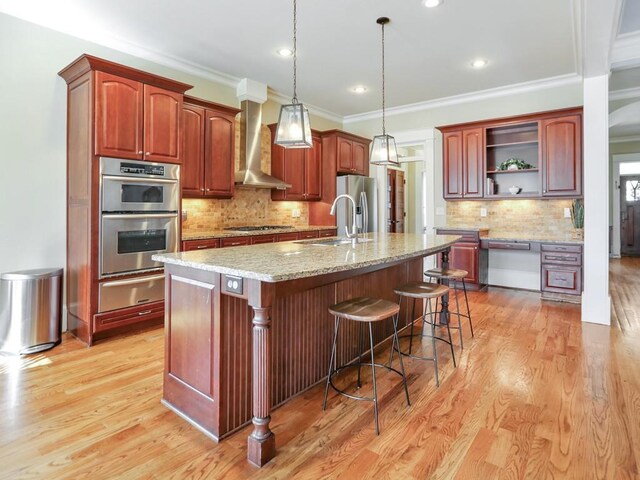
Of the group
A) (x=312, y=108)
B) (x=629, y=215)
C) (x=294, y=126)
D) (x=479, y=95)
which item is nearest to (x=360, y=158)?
(x=312, y=108)

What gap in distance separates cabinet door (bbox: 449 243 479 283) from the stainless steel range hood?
279 cm

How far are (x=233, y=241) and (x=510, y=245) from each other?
3684 mm

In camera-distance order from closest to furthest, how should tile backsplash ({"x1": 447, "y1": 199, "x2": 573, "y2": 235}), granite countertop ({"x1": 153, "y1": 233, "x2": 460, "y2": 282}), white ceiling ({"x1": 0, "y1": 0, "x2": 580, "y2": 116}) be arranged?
granite countertop ({"x1": 153, "y1": 233, "x2": 460, "y2": 282}) → white ceiling ({"x1": 0, "y1": 0, "x2": 580, "y2": 116}) → tile backsplash ({"x1": 447, "y1": 199, "x2": 573, "y2": 235})

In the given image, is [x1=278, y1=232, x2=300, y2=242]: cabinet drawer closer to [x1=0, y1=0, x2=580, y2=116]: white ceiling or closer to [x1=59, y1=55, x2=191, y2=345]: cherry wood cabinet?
[x1=59, y1=55, x2=191, y2=345]: cherry wood cabinet

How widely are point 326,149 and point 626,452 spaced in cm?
532

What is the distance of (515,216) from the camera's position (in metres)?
5.58

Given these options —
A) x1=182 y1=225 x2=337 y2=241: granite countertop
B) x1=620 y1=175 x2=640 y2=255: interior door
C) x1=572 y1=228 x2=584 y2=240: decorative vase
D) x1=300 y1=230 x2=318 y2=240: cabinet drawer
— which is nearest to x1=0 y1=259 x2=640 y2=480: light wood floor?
x1=182 y1=225 x2=337 y2=241: granite countertop

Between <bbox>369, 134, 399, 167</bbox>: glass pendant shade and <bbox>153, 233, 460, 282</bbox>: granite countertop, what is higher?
<bbox>369, 134, 399, 167</bbox>: glass pendant shade

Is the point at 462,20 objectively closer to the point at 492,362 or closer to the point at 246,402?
the point at 492,362

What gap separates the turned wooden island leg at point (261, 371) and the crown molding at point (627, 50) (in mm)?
4710

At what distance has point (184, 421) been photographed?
81.0 inches

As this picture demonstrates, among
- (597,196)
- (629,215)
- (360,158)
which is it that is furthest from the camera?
(629,215)

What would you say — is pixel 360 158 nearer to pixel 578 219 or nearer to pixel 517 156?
pixel 517 156

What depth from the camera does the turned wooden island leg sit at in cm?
166
